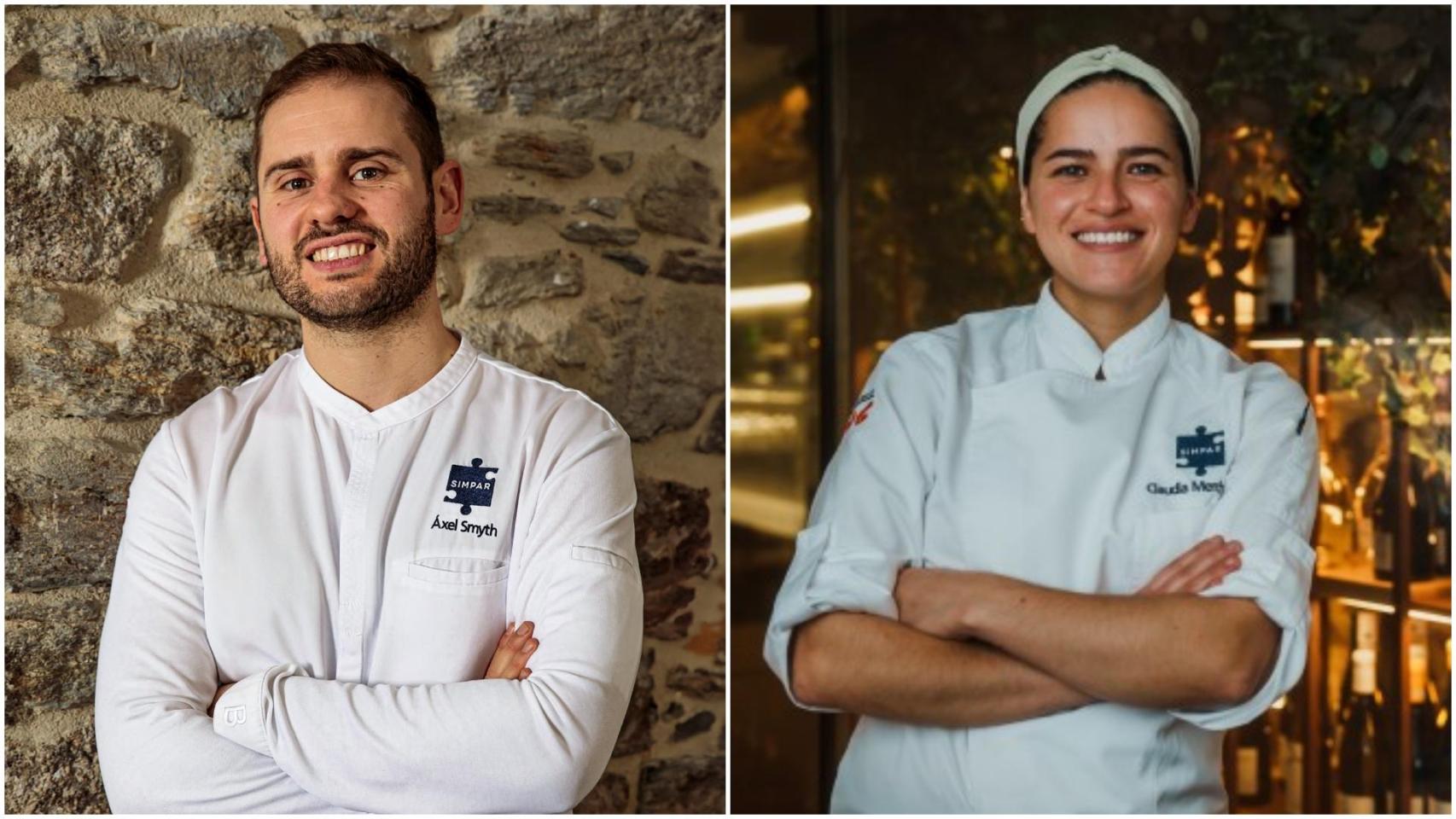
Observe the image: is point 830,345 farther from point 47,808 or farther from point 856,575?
point 47,808

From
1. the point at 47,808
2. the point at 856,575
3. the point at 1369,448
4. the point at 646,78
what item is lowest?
the point at 47,808

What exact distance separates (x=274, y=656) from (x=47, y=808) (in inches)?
21.5

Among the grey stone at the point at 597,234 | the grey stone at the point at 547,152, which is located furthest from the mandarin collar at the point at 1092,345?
the grey stone at the point at 547,152

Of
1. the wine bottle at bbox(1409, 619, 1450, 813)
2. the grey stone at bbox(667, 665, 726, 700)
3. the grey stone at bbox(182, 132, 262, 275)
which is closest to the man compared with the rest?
the grey stone at bbox(182, 132, 262, 275)

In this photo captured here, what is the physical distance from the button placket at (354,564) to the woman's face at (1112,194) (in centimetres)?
121

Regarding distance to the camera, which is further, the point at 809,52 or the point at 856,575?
the point at 809,52

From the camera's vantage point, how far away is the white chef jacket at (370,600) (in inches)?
77.2

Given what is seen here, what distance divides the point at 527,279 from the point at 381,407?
0.42 metres

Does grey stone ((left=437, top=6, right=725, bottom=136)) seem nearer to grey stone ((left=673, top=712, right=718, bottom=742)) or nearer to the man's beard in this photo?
the man's beard

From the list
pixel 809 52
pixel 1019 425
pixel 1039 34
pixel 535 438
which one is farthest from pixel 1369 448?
pixel 535 438

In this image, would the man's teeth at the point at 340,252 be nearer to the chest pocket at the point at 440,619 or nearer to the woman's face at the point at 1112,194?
the chest pocket at the point at 440,619

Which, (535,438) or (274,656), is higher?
(535,438)

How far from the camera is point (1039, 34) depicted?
7.73 ft

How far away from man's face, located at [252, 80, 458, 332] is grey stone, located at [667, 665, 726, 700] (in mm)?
881
